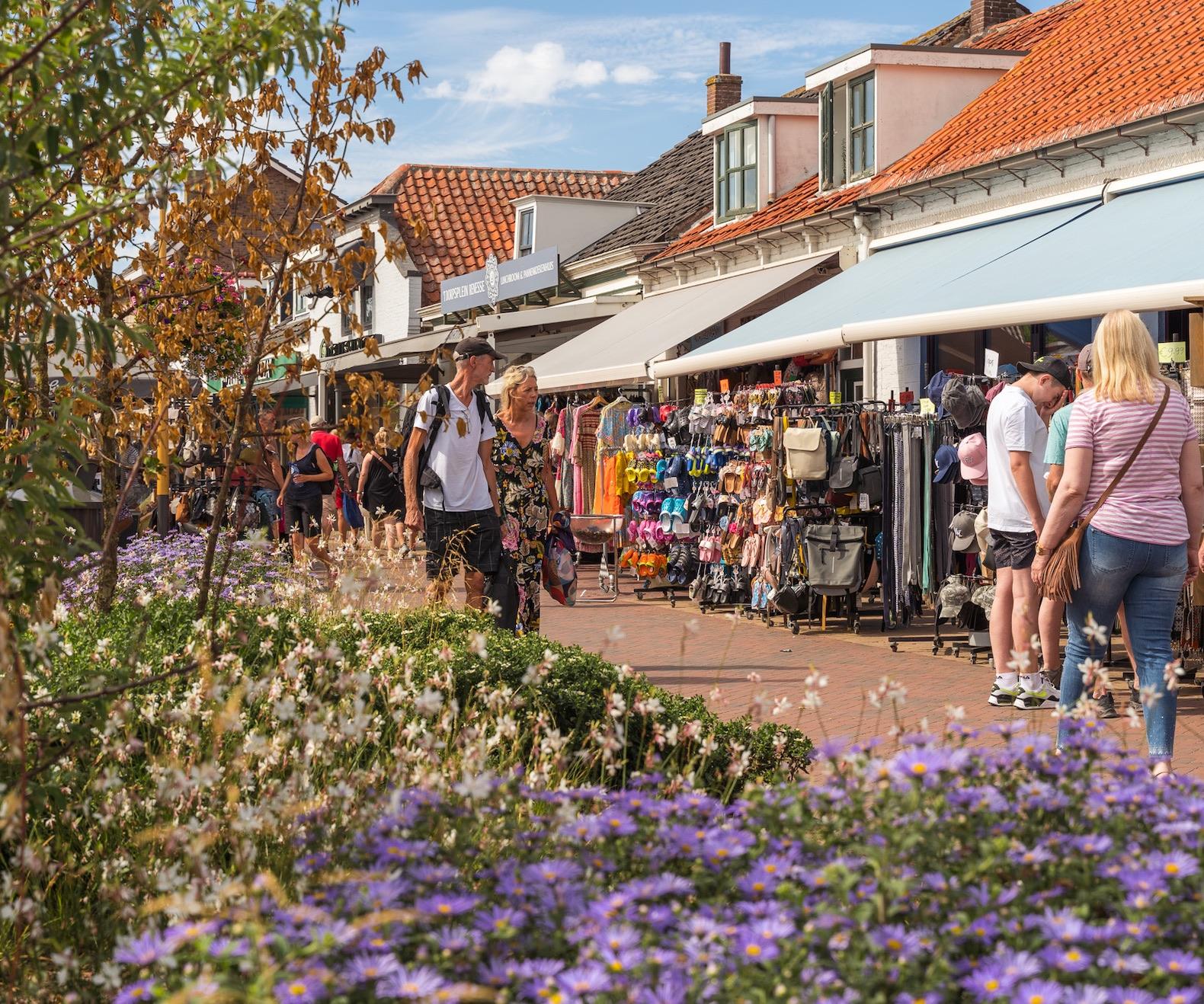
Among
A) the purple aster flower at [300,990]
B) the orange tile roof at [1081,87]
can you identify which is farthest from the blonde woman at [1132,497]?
the orange tile roof at [1081,87]

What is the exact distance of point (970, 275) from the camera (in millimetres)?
12555

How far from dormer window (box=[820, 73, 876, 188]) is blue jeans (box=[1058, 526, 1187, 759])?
13306mm

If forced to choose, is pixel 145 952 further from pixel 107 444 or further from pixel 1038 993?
pixel 107 444

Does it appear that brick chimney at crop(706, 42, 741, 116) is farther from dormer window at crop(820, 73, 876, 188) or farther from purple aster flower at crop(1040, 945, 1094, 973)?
purple aster flower at crop(1040, 945, 1094, 973)

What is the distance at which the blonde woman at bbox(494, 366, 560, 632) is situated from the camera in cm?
894

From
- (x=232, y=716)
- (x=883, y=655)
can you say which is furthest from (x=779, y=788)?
(x=883, y=655)

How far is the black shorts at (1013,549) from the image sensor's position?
8078 millimetres

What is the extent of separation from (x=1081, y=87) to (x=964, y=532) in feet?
25.7

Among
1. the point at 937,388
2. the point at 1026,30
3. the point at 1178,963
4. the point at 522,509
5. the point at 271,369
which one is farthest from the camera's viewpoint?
the point at 1026,30

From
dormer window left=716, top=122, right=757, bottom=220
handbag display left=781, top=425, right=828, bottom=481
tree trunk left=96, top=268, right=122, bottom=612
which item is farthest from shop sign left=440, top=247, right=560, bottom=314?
tree trunk left=96, top=268, right=122, bottom=612

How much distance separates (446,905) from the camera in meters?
2.36

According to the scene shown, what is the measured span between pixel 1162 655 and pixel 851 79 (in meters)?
14.5

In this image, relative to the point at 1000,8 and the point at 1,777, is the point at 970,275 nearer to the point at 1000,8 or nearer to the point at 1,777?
the point at 1,777

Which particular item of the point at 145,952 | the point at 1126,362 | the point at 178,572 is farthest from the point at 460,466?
the point at 145,952
